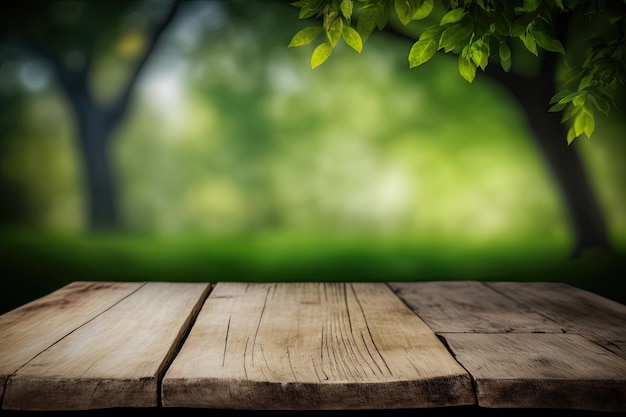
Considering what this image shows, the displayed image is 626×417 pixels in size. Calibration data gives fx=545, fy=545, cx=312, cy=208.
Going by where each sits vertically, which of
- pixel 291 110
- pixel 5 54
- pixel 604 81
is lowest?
pixel 604 81

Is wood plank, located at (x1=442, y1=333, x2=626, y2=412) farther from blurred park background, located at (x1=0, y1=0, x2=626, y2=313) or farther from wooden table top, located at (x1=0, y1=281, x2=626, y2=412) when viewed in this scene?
blurred park background, located at (x1=0, y1=0, x2=626, y2=313)

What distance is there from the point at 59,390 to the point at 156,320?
430 mm

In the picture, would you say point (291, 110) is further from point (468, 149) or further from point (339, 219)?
point (468, 149)

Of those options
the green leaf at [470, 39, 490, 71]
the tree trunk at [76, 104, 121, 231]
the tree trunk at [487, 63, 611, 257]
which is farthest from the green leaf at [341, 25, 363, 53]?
the tree trunk at [76, 104, 121, 231]

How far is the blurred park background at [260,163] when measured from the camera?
3.24m

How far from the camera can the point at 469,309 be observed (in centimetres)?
158

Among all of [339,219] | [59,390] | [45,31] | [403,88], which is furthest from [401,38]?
[59,390]

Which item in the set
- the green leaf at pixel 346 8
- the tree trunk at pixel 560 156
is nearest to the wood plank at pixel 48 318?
the green leaf at pixel 346 8

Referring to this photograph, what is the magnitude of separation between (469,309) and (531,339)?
318 mm

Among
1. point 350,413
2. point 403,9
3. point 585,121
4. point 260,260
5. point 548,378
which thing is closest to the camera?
point 548,378

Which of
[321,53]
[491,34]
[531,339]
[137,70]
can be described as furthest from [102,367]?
[137,70]

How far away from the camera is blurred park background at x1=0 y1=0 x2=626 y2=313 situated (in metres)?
3.24

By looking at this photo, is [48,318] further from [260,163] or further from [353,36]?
[260,163]

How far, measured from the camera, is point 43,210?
3.27m
